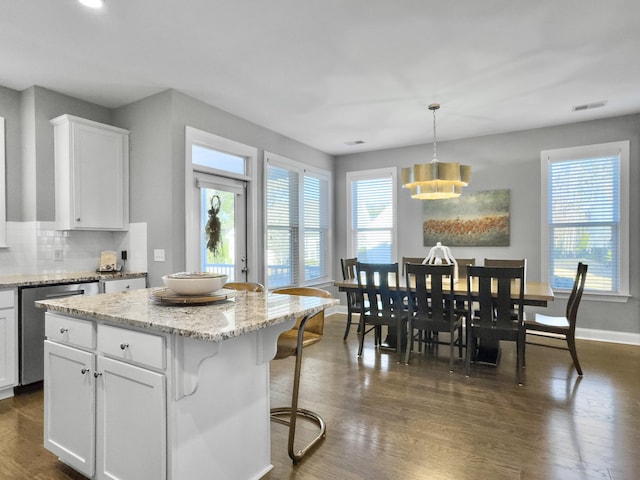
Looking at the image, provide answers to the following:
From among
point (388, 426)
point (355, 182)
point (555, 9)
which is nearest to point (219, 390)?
point (388, 426)

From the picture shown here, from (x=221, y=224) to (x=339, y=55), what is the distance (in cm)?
231

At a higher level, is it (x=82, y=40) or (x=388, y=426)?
(x=82, y=40)

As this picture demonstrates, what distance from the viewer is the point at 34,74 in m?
3.37

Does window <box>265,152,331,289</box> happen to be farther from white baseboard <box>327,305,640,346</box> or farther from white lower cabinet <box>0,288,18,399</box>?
white baseboard <box>327,305,640,346</box>

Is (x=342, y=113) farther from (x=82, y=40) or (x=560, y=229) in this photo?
(x=560, y=229)

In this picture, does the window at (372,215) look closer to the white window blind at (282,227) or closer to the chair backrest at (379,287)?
the white window blind at (282,227)

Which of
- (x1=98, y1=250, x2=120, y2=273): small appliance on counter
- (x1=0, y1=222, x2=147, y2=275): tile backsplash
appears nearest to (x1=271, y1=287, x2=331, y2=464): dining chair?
(x1=0, y1=222, x2=147, y2=275): tile backsplash

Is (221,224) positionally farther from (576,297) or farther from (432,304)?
(576,297)

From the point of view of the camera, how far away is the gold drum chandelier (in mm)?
3773

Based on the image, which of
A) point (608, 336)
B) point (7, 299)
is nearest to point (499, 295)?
point (608, 336)

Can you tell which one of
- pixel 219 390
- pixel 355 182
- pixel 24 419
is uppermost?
pixel 355 182

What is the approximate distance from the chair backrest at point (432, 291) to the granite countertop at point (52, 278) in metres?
2.77

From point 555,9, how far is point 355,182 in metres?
4.15

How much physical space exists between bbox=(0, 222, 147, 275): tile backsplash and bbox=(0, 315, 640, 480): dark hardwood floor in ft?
4.01
